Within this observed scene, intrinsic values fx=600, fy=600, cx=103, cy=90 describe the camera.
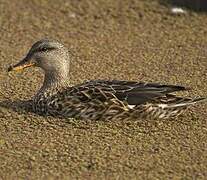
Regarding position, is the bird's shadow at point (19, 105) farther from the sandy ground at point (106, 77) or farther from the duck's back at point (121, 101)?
the duck's back at point (121, 101)

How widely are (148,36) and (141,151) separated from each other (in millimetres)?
2798

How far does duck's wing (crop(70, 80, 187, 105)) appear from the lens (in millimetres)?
4941

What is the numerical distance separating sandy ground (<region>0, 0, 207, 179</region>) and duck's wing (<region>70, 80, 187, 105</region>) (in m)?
0.22

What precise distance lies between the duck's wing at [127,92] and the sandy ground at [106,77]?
223mm

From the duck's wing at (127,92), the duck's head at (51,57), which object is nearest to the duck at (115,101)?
the duck's wing at (127,92)

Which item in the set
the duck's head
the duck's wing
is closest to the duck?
the duck's wing

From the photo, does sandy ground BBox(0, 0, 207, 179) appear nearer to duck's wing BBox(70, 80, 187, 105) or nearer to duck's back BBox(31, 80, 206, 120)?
duck's back BBox(31, 80, 206, 120)

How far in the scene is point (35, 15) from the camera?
25.2 ft

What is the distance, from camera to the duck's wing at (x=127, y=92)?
195 inches

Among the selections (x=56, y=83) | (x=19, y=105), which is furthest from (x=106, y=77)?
→ (x=19, y=105)

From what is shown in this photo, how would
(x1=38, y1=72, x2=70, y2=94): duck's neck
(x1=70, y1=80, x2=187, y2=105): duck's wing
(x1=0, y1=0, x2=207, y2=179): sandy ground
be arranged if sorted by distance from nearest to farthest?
(x1=0, y1=0, x2=207, y2=179): sandy ground → (x1=70, y1=80, x2=187, y2=105): duck's wing → (x1=38, y1=72, x2=70, y2=94): duck's neck

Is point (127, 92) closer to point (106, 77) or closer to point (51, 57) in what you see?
point (51, 57)

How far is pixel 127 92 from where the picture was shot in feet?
16.3

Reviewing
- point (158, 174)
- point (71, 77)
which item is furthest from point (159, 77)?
point (158, 174)
